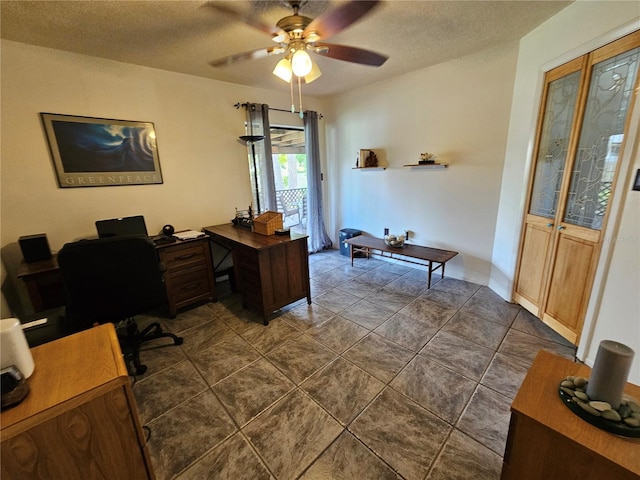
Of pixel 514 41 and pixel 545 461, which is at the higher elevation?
pixel 514 41

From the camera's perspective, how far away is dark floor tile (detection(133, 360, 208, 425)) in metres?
1.70

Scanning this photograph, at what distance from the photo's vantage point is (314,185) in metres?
4.30

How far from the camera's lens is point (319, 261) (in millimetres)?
4270

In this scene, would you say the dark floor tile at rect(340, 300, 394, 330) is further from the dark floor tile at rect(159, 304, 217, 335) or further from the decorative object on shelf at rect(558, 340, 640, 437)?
the decorative object on shelf at rect(558, 340, 640, 437)

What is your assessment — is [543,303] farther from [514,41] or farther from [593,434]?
[514,41]

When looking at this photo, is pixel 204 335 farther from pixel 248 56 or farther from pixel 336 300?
pixel 248 56

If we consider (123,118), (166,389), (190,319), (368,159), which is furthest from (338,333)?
(123,118)

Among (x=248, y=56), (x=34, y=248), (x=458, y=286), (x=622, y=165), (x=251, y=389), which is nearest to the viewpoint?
(x=622, y=165)

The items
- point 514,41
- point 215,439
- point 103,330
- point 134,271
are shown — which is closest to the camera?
point 103,330

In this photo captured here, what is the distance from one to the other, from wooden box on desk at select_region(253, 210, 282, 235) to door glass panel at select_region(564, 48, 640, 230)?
2.50 m

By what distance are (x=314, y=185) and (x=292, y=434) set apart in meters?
3.42

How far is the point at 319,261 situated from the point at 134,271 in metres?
2.76

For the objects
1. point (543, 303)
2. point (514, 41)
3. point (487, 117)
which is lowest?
point (543, 303)

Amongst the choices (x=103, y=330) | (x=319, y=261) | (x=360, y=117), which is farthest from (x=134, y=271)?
(x=360, y=117)
